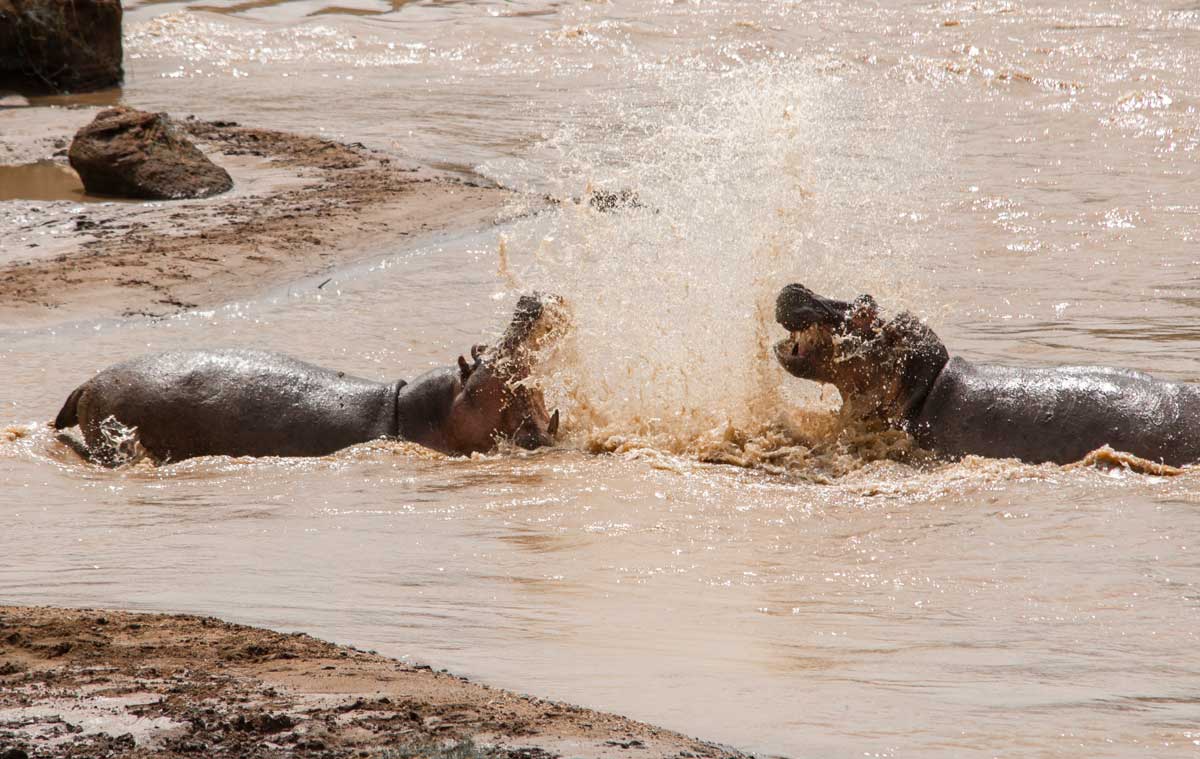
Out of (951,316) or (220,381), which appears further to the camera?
(951,316)

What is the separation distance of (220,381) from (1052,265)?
5.96 metres

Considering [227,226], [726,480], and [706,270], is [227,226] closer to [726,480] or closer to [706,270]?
[706,270]

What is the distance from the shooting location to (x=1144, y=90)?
16281 millimetres

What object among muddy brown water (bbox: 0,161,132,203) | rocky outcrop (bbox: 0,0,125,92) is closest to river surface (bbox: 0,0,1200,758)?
rocky outcrop (bbox: 0,0,125,92)

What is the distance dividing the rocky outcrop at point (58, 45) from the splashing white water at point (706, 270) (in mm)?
6758

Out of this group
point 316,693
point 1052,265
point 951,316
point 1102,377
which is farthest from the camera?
point 1052,265

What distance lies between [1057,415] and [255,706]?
4.06 metres

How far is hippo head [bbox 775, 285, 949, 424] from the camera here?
6535mm

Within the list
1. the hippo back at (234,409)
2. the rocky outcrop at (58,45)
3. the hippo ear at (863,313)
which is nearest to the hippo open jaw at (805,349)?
the hippo ear at (863,313)

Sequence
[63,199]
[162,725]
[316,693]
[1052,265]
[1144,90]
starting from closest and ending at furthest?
1. [162,725]
2. [316,693]
3. [1052,265]
4. [63,199]
5. [1144,90]

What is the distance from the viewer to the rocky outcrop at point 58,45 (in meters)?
16.1

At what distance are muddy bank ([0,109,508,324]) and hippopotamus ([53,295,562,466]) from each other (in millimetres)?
2747

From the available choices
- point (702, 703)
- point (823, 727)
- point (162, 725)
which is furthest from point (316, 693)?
point (823, 727)

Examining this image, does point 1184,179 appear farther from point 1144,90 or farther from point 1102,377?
point 1102,377
